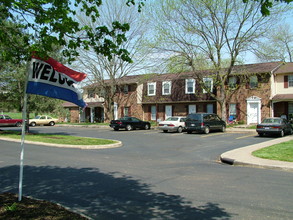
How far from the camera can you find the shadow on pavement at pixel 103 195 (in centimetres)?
545

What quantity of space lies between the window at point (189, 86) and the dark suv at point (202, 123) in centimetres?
1118

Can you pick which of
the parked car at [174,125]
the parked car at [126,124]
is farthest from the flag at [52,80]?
the parked car at [126,124]

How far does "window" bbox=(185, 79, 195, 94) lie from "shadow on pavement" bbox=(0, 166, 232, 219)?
2810 cm

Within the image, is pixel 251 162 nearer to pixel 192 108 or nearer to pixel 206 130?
pixel 206 130

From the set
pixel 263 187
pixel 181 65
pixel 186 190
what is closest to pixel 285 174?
pixel 263 187

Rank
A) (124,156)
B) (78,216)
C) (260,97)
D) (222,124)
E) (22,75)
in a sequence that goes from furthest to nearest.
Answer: (260,97)
(222,124)
(22,75)
(124,156)
(78,216)

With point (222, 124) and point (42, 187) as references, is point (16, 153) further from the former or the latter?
point (222, 124)

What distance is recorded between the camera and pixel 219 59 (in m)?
29.0

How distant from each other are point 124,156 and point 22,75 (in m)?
13.1

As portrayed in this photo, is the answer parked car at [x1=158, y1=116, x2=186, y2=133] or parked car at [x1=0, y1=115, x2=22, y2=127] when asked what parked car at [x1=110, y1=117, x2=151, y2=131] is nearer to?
parked car at [x1=158, y1=116, x2=186, y2=133]

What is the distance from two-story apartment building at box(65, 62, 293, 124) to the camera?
30562mm

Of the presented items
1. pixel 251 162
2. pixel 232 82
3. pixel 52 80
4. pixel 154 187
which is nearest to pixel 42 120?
pixel 232 82

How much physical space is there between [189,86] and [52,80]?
31.5 metres

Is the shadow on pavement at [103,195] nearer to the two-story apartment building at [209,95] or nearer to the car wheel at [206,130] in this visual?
the car wheel at [206,130]
